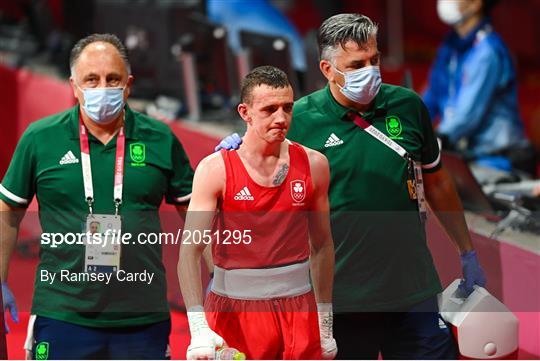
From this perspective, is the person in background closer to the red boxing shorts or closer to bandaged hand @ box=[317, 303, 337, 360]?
A: bandaged hand @ box=[317, 303, 337, 360]

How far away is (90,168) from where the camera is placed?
4.59 metres

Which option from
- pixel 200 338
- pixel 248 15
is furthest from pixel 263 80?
pixel 248 15

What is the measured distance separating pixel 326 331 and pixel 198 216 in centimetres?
60

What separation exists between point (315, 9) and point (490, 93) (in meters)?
5.89

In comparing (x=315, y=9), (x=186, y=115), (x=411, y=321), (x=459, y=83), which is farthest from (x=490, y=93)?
(x=315, y=9)

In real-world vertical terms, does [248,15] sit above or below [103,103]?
above

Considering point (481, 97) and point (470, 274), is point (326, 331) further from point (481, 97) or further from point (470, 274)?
point (481, 97)

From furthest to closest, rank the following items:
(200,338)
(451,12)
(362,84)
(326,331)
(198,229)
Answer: (451,12), (362,84), (326,331), (198,229), (200,338)

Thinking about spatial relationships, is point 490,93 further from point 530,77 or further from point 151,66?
point 530,77

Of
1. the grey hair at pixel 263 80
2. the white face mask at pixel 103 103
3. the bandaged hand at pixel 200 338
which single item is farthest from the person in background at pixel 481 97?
the bandaged hand at pixel 200 338

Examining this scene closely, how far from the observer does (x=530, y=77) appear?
1160 cm

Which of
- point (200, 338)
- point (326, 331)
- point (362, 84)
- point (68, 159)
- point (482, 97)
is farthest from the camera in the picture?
point (482, 97)

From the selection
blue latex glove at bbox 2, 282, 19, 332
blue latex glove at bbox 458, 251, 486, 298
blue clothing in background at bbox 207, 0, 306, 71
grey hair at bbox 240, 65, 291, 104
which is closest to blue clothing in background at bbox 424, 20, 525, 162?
blue clothing in background at bbox 207, 0, 306, 71

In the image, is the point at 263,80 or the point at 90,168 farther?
the point at 90,168
